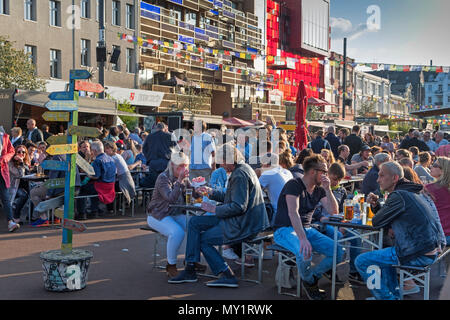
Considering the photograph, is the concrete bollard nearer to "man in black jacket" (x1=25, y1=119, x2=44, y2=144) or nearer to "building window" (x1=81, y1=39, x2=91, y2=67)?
"man in black jacket" (x1=25, y1=119, x2=44, y2=144)

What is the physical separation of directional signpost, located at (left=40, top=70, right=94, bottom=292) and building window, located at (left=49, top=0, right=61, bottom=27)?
25470 mm

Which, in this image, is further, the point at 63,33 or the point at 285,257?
the point at 63,33

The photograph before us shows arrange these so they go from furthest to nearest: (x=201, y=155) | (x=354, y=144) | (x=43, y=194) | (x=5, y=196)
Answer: (x=354, y=144) < (x=201, y=155) < (x=43, y=194) < (x=5, y=196)

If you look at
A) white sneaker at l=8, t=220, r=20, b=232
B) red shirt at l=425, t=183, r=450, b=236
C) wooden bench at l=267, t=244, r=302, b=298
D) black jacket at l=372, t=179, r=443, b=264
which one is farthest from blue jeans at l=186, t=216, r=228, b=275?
white sneaker at l=8, t=220, r=20, b=232

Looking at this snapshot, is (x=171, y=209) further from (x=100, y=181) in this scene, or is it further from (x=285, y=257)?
(x=100, y=181)

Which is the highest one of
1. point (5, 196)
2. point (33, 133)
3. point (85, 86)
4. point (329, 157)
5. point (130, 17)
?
point (130, 17)

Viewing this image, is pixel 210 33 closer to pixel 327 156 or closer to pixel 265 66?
pixel 265 66

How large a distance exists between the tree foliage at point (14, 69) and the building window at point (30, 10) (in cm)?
369

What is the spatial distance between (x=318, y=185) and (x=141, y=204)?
27.4 feet

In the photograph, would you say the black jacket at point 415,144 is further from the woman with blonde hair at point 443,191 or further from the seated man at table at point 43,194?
the seated man at table at point 43,194

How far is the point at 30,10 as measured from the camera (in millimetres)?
28641

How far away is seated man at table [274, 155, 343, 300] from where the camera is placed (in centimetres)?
589

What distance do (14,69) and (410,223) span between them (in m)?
21.8

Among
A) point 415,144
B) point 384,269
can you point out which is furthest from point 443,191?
point 415,144
